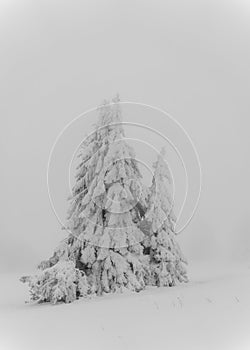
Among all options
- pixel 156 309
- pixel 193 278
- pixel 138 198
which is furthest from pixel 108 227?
pixel 156 309

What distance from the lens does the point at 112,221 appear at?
37.5 ft

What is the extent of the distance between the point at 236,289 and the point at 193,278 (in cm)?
302

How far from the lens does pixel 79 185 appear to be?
11.9 meters

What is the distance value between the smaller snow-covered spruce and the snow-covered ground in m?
0.94

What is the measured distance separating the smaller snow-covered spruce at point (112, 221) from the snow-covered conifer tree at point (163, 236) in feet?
0.08

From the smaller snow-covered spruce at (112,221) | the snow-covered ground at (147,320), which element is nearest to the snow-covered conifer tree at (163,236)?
the smaller snow-covered spruce at (112,221)

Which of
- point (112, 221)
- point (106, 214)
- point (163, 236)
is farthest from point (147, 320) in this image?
point (163, 236)

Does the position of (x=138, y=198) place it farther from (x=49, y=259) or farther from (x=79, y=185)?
(x=49, y=259)

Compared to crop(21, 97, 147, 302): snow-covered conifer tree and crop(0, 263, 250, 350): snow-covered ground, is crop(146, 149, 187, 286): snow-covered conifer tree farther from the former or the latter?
crop(0, 263, 250, 350): snow-covered ground

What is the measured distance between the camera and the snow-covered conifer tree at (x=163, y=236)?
1159cm

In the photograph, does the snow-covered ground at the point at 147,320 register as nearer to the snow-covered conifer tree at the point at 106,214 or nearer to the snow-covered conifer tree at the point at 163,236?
the snow-covered conifer tree at the point at 106,214

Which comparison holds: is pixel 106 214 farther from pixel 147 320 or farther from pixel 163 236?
pixel 147 320

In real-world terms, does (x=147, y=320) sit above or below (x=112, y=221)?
below

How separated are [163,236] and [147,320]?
15.5 ft
